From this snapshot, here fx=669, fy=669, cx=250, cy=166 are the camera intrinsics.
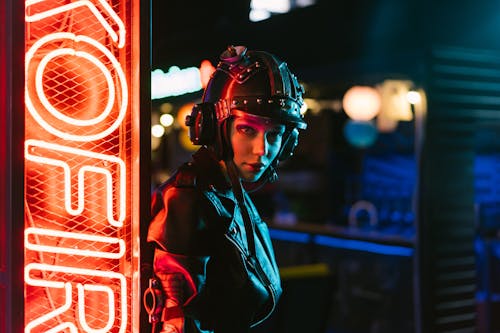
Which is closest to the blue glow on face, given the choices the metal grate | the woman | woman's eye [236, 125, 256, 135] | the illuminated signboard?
the metal grate

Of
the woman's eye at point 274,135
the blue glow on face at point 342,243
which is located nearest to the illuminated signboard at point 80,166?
the woman's eye at point 274,135

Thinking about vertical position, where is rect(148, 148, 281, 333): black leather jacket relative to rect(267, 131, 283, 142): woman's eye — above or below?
below

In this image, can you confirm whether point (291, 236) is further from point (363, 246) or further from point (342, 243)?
point (363, 246)

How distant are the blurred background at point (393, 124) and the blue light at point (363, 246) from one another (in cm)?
1

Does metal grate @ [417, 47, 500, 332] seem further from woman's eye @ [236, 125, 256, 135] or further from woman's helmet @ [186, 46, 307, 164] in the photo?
woman's eye @ [236, 125, 256, 135]

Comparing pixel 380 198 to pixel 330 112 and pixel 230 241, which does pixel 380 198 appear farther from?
pixel 230 241

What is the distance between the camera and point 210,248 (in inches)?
95.9

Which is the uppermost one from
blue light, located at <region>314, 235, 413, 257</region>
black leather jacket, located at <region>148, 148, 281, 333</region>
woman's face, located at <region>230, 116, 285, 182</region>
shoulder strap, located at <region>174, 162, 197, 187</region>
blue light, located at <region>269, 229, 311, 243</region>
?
woman's face, located at <region>230, 116, 285, 182</region>

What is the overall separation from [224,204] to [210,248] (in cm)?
20

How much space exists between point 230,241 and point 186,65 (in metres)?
6.81

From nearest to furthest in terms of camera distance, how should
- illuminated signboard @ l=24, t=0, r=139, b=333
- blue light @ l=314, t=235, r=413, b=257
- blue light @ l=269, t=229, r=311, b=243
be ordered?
illuminated signboard @ l=24, t=0, r=139, b=333 < blue light @ l=314, t=235, r=413, b=257 < blue light @ l=269, t=229, r=311, b=243

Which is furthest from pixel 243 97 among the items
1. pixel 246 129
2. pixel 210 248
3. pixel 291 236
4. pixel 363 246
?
pixel 291 236

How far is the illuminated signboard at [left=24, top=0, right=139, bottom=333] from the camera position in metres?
2.28

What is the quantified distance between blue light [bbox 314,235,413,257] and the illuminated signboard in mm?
4729
